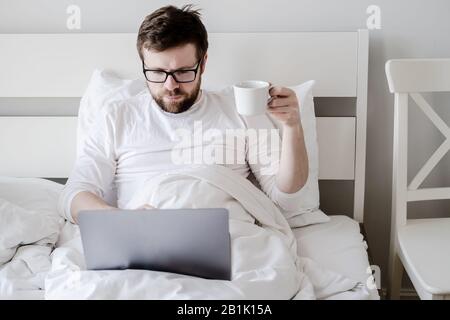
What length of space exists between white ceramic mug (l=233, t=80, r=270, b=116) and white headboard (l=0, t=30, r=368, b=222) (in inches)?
21.7

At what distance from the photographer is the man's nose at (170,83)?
1.54m

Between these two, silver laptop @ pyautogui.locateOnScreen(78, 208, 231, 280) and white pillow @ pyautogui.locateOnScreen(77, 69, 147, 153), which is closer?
silver laptop @ pyautogui.locateOnScreen(78, 208, 231, 280)

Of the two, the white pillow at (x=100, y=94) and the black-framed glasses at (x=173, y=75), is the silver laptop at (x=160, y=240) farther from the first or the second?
the white pillow at (x=100, y=94)

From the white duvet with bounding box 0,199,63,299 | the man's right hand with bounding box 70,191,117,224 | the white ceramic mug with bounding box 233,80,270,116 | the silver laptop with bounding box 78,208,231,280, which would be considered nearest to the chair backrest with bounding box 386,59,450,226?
the white ceramic mug with bounding box 233,80,270,116

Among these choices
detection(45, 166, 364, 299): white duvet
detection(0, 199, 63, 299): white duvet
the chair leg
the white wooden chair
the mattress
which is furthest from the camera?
the chair leg

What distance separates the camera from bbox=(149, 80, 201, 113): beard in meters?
1.58

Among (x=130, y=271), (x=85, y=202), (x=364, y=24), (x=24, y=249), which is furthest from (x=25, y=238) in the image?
(x=364, y=24)

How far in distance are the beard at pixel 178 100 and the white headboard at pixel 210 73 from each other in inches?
8.9

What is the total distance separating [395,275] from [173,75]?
2.84 ft

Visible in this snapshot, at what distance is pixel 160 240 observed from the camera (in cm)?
122

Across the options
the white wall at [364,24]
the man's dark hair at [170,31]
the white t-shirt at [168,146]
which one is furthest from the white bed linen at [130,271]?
the man's dark hair at [170,31]

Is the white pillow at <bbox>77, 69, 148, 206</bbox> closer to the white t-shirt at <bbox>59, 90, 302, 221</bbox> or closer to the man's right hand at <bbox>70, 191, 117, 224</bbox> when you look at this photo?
the white t-shirt at <bbox>59, 90, 302, 221</bbox>

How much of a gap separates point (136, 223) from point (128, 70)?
0.79m

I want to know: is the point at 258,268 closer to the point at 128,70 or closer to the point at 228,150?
the point at 228,150
